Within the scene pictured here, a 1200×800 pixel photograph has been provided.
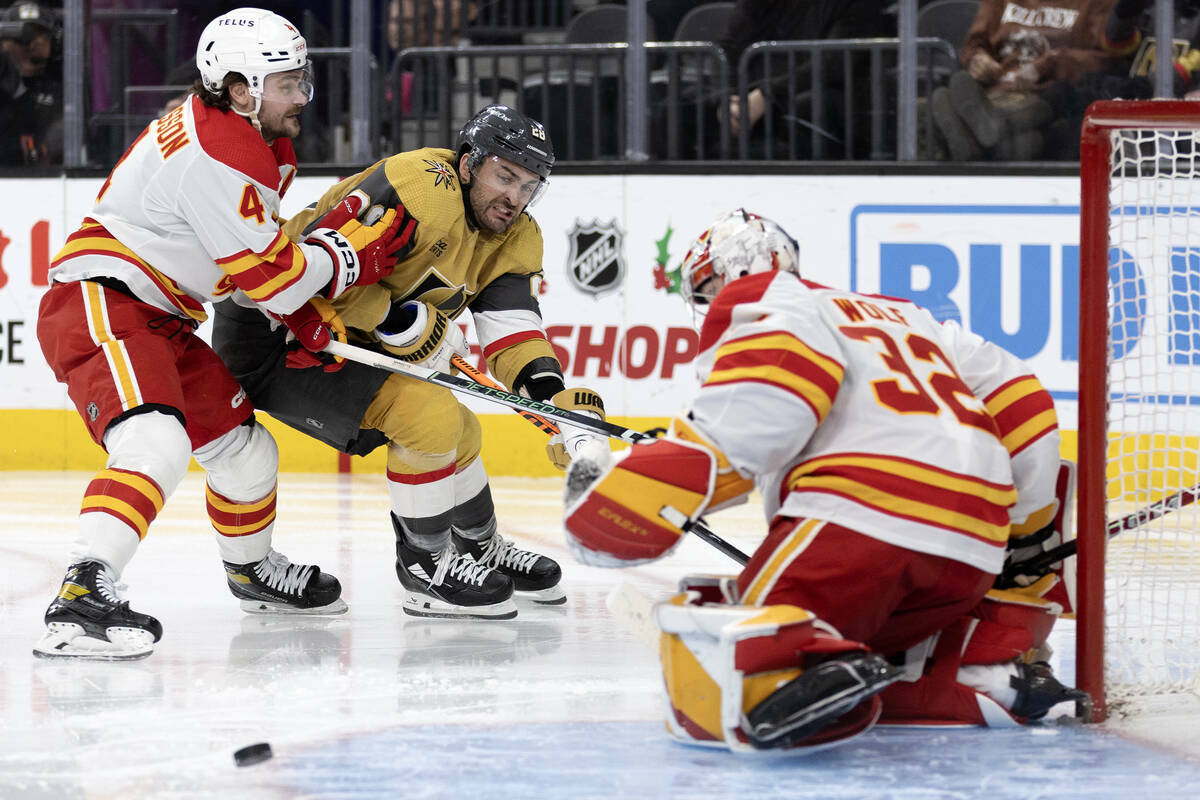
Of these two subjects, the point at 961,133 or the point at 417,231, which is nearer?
the point at 417,231

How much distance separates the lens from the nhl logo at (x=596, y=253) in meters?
4.75

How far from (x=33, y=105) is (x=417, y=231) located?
2925mm

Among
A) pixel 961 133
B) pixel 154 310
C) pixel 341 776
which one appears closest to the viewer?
pixel 341 776

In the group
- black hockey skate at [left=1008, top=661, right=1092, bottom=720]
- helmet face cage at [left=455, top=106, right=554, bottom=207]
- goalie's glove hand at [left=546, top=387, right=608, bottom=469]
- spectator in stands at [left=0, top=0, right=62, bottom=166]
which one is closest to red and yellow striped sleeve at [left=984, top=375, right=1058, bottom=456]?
black hockey skate at [left=1008, top=661, right=1092, bottom=720]

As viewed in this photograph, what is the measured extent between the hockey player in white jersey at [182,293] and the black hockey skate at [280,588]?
0.29ft

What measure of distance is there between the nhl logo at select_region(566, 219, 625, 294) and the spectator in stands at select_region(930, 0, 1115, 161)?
3.71 ft

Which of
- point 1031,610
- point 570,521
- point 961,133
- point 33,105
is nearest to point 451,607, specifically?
point 570,521

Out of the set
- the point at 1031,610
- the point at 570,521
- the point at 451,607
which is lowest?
the point at 451,607

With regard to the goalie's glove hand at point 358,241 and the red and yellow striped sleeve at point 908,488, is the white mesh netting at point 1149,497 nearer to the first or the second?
the red and yellow striped sleeve at point 908,488

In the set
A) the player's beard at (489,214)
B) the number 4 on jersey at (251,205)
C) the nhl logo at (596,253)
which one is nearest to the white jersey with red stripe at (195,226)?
the number 4 on jersey at (251,205)

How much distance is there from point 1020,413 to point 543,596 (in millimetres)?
1216

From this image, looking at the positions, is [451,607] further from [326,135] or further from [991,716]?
[326,135]

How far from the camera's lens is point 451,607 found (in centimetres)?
279

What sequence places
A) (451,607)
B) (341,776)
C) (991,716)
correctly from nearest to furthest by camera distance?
(341,776), (991,716), (451,607)
